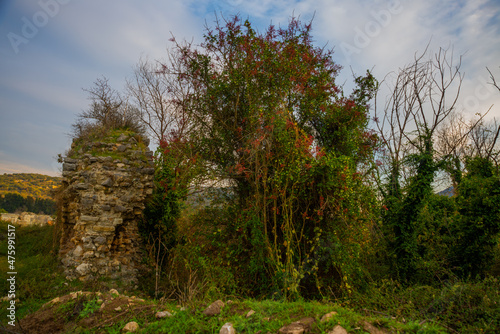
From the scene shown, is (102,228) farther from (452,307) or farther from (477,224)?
(477,224)

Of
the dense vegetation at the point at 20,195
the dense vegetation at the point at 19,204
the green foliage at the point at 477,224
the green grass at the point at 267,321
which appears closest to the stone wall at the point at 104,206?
the green grass at the point at 267,321

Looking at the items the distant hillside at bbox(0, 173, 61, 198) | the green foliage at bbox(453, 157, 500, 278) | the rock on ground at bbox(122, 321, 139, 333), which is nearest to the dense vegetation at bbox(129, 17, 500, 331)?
the green foliage at bbox(453, 157, 500, 278)

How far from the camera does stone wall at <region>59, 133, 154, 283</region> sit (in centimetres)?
A: 648

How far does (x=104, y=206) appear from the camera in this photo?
6770mm

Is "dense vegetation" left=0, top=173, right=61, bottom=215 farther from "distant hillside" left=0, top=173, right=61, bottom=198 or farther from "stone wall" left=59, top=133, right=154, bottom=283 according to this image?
"stone wall" left=59, top=133, right=154, bottom=283

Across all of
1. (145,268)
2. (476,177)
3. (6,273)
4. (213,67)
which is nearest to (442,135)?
(476,177)

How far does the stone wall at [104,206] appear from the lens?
6477 mm

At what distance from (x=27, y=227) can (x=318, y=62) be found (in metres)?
12.1

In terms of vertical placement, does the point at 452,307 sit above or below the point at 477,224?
below

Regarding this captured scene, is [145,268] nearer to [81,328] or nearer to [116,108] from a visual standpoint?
[81,328]

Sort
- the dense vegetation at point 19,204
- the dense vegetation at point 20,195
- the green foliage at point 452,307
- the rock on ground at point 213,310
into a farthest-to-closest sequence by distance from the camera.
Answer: the dense vegetation at point 19,204, the dense vegetation at point 20,195, the green foliage at point 452,307, the rock on ground at point 213,310

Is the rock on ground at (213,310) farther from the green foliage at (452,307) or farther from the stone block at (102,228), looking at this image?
the stone block at (102,228)

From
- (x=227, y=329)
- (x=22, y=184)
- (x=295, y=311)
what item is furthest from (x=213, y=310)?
(x=22, y=184)

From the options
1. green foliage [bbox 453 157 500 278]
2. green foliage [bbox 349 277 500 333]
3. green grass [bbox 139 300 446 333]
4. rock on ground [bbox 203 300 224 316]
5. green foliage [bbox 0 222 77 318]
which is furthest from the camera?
green foliage [bbox 453 157 500 278]
